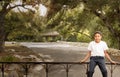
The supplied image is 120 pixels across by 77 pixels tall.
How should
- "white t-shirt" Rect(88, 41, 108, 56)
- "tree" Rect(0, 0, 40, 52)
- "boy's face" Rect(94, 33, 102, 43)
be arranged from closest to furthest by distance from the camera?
"boy's face" Rect(94, 33, 102, 43), "white t-shirt" Rect(88, 41, 108, 56), "tree" Rect(0, 0, 40, 52)

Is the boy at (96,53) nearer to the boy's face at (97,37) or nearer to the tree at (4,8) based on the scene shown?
the boy's face at (97,37)

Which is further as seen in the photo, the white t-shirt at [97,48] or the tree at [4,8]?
the tree at [4,8]

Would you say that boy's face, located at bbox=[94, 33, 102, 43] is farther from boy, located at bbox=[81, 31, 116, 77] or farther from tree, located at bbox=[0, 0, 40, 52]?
tree, located at bbox=[0, 0, 40, 52]

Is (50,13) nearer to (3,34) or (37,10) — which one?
(37,10)

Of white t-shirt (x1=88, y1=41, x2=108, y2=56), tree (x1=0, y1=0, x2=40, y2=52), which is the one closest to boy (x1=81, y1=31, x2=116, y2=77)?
white t-shirt (x1=88, y1=41, x2=108, y2=56)

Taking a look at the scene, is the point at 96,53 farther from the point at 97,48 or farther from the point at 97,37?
the point at 97,37

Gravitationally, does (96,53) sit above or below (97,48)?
below

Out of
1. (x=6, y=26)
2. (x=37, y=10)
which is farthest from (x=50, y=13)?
(x=6, y=26)

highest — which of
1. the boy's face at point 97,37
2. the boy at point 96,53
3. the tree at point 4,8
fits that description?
the tree at point 4,8

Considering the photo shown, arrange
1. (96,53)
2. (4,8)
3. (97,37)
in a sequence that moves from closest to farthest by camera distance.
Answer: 1. (97,37)
2. (96,53)
3. (4,8)

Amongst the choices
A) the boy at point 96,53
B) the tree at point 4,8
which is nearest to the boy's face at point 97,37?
the boy at point 96,53

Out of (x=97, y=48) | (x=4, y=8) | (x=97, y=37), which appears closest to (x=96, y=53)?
(x=97, y=48)

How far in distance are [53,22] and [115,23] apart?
7.15m

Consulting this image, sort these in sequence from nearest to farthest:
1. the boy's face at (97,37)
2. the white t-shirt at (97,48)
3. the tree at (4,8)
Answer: the boy's face at (97,37)
the white t-shirt at (97,48)
the tree at (4,8)
